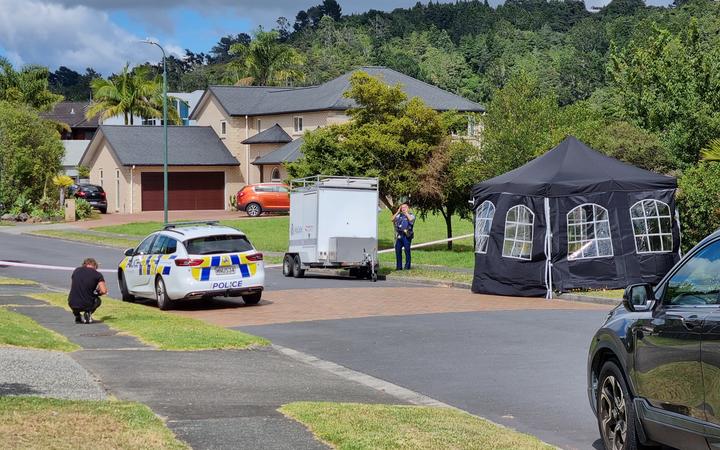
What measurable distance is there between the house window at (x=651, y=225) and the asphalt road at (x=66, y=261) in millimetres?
6836

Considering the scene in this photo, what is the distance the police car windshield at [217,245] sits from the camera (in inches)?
881

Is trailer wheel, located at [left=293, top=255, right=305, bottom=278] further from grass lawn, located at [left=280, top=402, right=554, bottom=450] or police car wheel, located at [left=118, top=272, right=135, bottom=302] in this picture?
grass lawn, located at [left=280, top=402, right=554, bottom=450]

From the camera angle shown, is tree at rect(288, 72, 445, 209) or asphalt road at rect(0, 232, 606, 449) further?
tree at rect(288, 72, 445, 209)

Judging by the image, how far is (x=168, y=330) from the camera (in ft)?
56.7

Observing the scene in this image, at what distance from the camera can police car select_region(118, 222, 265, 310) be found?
72.7ft

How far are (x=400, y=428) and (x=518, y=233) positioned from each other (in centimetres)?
1697

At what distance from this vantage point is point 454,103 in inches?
2724

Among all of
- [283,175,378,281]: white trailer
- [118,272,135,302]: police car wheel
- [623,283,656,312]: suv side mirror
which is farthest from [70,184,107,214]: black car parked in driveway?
[623,283,656,312]: suv side mirror

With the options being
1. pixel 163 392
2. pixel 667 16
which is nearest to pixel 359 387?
pixel 163 392

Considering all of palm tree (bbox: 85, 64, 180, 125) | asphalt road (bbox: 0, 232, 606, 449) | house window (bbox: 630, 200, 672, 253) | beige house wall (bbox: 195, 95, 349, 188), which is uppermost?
palm tree (bbox: 85, 64, 180, 125)

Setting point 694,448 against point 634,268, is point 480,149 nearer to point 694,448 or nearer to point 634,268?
point 634,268

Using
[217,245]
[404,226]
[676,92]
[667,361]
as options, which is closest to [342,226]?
[404,226]

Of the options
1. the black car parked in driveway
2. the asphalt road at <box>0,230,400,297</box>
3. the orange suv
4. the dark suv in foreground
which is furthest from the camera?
the black car parked in driveway

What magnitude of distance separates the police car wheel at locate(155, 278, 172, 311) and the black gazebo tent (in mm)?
7656
